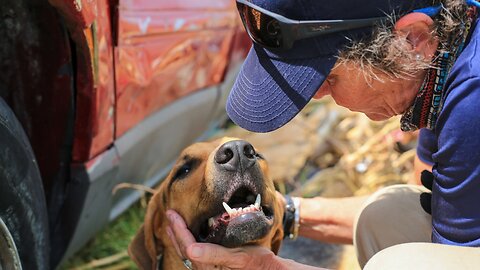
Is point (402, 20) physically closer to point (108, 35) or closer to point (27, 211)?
point (108, 35)

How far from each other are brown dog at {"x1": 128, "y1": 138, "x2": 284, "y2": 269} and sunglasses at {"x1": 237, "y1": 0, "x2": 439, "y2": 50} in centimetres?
59

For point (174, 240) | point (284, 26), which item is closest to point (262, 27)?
point (284, 26)

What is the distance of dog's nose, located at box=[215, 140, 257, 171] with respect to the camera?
9.09 feet

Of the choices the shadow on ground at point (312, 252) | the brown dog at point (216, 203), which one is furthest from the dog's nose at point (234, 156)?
the shadow on ground at point (312, 252)

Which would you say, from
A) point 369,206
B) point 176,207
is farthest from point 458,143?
point 176,207

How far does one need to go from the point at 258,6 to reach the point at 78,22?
699 mm

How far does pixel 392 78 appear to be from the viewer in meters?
2.38

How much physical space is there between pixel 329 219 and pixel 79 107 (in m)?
1.42

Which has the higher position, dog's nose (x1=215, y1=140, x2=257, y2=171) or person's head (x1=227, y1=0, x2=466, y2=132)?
person's head (x1=227, y1=0, x2=466, y2=132)

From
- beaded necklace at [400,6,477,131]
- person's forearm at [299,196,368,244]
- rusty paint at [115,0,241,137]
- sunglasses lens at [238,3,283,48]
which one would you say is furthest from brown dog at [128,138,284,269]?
beaded necklace at [400,6,477,131]

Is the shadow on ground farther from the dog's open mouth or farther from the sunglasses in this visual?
the sunglasses

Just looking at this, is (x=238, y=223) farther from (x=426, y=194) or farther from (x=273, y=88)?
(x=426, y=194)

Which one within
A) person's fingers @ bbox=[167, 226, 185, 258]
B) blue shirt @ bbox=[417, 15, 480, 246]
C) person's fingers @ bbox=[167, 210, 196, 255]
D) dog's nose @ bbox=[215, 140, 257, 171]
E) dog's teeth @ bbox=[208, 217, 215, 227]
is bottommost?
person's fingers @ bbox=[167, 226, 185, 258]

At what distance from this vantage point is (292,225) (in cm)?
339
